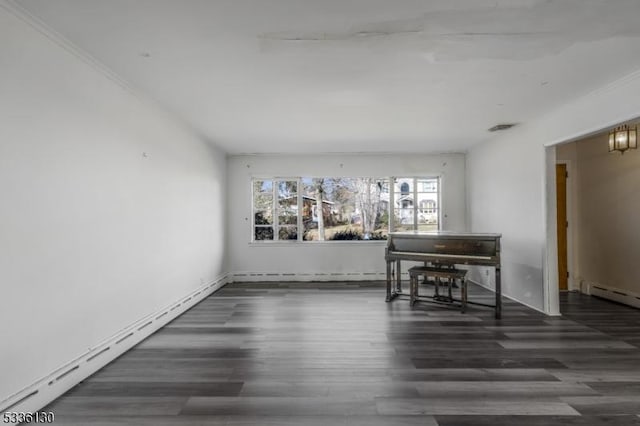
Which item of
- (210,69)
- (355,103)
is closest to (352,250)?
(355,103)

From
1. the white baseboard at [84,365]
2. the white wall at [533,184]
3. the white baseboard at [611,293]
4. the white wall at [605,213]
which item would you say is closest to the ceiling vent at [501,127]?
the white wall at [533,184]

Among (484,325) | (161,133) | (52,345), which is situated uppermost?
(161,133)

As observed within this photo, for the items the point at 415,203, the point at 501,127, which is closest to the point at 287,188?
the point at 415,203

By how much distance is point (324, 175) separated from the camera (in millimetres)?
6375

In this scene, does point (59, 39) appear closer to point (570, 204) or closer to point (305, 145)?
point (305, 145)

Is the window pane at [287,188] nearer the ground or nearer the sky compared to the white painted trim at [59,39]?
nearer the ground

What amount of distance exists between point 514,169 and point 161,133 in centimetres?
488

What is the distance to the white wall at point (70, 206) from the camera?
6.35 feet

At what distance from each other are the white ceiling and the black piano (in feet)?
5.23

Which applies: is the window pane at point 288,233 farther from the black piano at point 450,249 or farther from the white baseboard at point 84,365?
the white baseboard at point 84,365

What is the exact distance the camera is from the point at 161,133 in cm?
371

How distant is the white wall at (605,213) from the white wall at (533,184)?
4.06ft

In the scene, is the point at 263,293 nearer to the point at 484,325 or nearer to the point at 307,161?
the point at 307,161

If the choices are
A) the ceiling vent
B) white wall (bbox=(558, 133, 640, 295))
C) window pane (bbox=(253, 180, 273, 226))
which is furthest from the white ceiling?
window pane (bbox=(253, 180, 273, 226))
